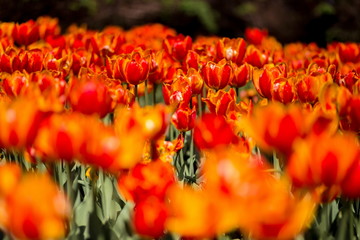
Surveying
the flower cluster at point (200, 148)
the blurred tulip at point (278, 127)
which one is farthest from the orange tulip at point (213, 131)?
the blurred tulip at point (278, 127)

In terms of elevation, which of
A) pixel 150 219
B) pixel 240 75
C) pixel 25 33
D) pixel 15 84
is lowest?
pixel 150 219

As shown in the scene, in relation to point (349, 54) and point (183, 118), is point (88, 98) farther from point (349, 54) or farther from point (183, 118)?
point (349, 54)

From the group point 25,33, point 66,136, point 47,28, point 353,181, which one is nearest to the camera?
point 353,181

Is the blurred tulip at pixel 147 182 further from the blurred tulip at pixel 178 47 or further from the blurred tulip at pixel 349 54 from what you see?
the blurred tulip at pixel 349 54

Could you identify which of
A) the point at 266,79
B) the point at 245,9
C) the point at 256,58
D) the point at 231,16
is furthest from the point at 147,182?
the point at 231,16

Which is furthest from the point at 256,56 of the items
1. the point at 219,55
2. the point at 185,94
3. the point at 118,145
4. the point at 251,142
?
the point at 118,145

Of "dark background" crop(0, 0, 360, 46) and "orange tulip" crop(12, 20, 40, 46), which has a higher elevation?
"orange tulip" crop(12, 20, 40, 46)

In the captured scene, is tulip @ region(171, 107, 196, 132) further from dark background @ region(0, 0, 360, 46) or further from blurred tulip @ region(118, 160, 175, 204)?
dark background @ region(0, 0, 360, 46)

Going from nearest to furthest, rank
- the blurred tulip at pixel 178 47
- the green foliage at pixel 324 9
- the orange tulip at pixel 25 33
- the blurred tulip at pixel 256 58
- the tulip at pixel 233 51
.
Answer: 1. the tulip at pixel 233 51
2. the blurred tulip at pixel 256 58
3. the blurred tulip at pixel 178 47
4. the orange tulip at pixel 25 33
5. the green foliage at pixel 324 9

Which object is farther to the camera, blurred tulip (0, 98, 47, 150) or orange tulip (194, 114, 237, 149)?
orange tulip (194, 114, 237, 149)

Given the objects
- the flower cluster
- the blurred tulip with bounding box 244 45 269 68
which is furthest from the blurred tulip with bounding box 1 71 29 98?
the blurred tulip with bounding box 244 45 269 68

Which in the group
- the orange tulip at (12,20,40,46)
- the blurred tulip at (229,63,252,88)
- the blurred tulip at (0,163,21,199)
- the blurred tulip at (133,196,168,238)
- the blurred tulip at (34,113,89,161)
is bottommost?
the blurred tulip at (133,196,168,238)

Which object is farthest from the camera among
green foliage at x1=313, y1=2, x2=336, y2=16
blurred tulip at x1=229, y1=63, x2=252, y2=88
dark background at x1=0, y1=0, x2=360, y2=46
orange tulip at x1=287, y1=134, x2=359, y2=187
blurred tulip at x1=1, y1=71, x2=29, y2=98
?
green foliage at x1=313, y1=2, x2=336, y2=16

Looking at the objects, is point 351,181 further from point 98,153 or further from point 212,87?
point 212,87
